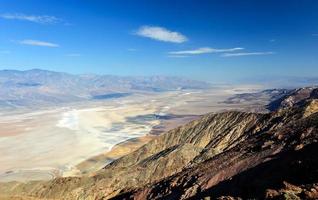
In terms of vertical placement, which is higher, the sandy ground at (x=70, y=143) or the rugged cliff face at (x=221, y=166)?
the rugged cliff face at (x=221, y=166)

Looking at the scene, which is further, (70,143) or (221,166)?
(70,143)

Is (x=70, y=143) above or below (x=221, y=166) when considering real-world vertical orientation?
below

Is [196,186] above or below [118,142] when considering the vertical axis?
above

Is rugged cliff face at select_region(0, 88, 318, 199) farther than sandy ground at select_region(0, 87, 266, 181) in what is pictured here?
No

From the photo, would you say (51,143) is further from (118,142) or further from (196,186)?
(196,186)

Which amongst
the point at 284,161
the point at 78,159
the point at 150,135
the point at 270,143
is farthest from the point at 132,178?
the point at 150,135

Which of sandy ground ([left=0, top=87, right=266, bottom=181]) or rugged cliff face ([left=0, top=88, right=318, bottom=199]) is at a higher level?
rugged cliff face ([left=0, top=88, right=318, bottom=199])

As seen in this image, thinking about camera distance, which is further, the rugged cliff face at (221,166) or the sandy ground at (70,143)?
the sandy ground at (70,143)

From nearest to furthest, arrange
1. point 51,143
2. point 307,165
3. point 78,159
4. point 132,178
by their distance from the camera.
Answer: point 307,165 → point 132,178 → point 78,159 → point 51,143
